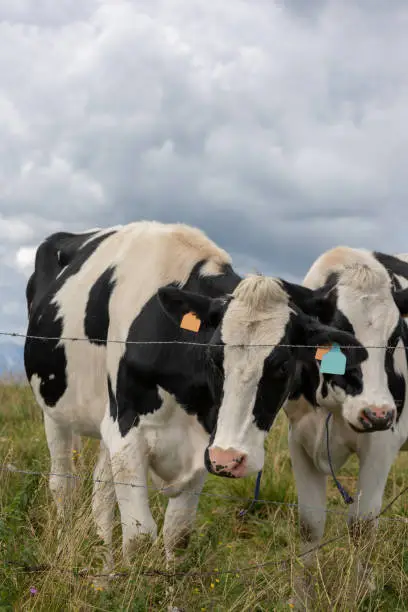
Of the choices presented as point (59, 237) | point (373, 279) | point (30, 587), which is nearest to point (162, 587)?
point (30, 587)

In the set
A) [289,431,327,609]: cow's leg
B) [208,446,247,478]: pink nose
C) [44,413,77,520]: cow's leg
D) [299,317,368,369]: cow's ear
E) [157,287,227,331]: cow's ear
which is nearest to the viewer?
[208,446,247,478]: pink nose

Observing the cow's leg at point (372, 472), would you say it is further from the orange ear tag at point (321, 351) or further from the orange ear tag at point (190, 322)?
the orange ear tag at point (190, 322)

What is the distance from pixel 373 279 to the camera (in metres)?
5.18

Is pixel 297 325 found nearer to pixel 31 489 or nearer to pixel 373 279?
pixel 373 279

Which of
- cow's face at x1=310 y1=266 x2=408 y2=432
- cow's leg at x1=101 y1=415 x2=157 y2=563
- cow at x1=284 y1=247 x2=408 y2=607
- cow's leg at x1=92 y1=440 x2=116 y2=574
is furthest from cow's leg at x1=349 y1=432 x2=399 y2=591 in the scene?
cow's leg at x1=92 y1=440 x2=116 y2=574

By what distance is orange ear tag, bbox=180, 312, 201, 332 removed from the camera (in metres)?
4.57

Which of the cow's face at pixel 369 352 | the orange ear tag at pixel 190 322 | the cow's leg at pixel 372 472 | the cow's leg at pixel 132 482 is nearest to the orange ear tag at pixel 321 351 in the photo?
the cow's face at pixel 369 352

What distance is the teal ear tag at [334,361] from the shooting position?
4.45 m

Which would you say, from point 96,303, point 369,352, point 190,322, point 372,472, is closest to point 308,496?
point 372,472

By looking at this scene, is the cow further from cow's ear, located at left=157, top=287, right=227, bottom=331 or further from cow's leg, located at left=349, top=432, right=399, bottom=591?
cow's ear, located at left=157, top=287, right=227, bottom=331

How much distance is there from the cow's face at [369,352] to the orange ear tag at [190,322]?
1.05 m

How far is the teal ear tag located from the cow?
0.43m

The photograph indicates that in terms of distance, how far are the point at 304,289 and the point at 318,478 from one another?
158cm

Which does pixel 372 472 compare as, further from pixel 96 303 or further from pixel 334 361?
pixel 96 303
